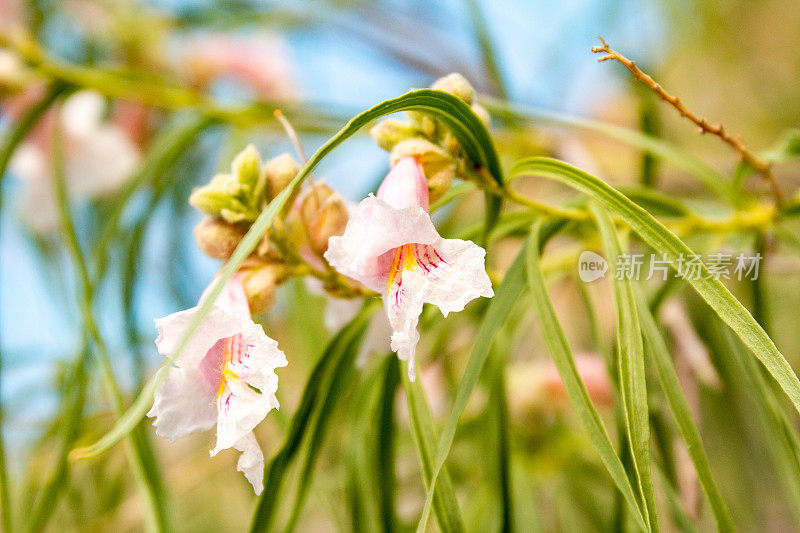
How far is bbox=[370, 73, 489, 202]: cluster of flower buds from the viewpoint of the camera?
350 millimetres

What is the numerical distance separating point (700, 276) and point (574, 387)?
0.08 m

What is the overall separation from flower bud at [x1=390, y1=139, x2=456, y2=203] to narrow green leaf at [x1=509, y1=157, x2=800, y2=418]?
53 millimetres

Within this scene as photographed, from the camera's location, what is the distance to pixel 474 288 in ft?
0.99

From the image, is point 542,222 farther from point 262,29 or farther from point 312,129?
point 262,29

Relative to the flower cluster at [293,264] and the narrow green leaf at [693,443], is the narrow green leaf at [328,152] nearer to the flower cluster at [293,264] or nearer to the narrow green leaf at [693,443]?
the flower cluster at [293,264]

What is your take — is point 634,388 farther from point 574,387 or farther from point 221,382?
point 221,382

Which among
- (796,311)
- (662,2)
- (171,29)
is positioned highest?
(662,2)

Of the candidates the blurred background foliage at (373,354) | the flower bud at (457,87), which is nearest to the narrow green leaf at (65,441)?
the blurred background foliage at (373,354)

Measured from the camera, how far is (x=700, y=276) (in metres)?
0.30

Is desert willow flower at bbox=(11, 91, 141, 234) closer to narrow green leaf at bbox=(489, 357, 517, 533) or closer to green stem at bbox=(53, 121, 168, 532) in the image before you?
green stem at bbox=(53, 121, 168, 532)

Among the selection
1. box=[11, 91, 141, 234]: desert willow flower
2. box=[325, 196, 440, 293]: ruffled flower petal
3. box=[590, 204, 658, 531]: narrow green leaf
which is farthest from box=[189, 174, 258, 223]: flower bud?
box=[11, 91, 141, 234]: desert willow flower

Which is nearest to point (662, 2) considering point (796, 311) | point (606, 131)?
point (796, 311)

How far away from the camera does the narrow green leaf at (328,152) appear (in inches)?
10.4

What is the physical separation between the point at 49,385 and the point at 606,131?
0.76 m
